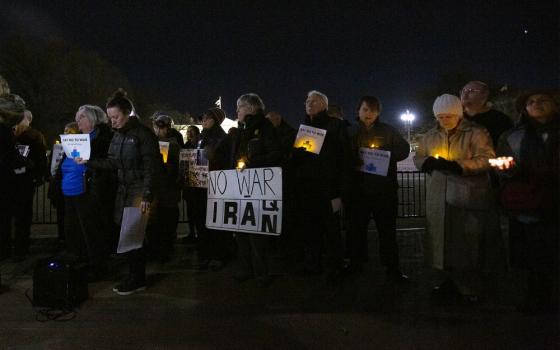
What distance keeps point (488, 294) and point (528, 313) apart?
1.87 feet

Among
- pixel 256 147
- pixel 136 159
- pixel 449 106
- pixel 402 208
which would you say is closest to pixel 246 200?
pixel 256 147

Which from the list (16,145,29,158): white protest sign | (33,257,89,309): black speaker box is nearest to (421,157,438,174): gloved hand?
(33,257,89,309): black speaker box

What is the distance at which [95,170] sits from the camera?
17.2ft

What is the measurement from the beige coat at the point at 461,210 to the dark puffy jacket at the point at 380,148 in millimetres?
656

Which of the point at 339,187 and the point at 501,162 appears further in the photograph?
the point at 339,187

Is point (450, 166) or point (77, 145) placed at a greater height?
point (77, 145)

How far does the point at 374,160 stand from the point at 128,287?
2.99 m

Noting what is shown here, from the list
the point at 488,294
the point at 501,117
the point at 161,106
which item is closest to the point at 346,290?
the point at 488,294

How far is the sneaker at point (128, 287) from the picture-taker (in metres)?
4.89

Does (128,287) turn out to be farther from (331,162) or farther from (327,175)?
(331,162)

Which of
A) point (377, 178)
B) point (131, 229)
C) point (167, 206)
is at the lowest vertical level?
point (131, 229)

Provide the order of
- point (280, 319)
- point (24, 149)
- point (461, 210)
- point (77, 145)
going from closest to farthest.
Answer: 1. point (280, 319)
2. point (461, 210)
3. point (77, 145)
4. point (24, 149)

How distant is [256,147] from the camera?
5.01 meters

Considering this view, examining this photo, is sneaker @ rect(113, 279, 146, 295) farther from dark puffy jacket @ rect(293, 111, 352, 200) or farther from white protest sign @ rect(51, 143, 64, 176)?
dark puffy jacket @ rect(293, 111, 352, 200)
